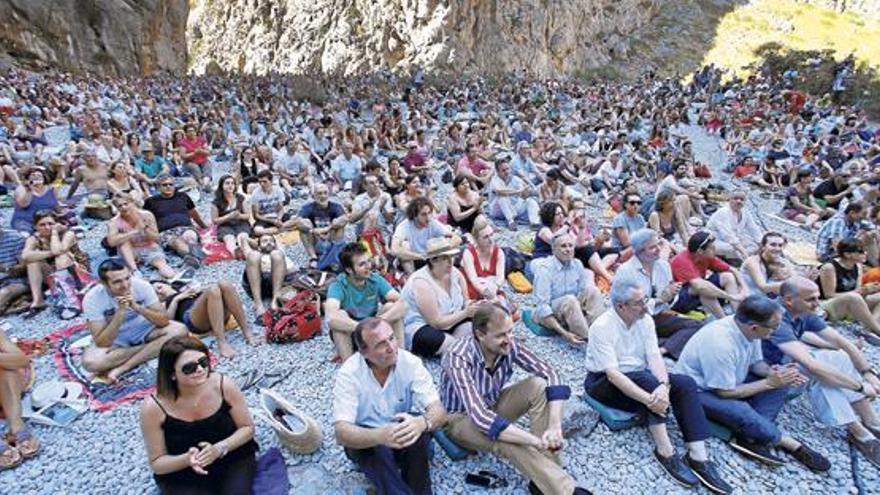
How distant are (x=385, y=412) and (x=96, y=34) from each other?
36.6 meters

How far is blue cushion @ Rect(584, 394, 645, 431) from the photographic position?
415cm

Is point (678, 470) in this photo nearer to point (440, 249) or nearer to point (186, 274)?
point (440, 249)

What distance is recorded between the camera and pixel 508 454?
3.44 meters

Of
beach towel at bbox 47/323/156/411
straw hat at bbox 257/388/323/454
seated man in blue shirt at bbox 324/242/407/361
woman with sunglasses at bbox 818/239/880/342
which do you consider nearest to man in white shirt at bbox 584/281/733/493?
seated man in blue shirt at bbox 324/242/407/361

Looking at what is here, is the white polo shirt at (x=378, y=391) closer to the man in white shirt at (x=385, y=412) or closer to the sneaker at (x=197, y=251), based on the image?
the man in white shirt at (x=385, y=412)

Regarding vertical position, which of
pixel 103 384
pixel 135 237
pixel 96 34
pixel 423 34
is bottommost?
pixel 103 384

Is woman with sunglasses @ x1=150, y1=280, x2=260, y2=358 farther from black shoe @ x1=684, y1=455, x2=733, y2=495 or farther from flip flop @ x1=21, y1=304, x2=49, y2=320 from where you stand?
black shoe @ x1=684, y1=455, x2=733, y2=495

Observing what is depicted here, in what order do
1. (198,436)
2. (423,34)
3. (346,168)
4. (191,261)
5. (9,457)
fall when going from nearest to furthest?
(198,436), (9,457), (191,261), (346,168), (423,34)

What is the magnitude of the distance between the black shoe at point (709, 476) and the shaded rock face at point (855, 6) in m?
55.8

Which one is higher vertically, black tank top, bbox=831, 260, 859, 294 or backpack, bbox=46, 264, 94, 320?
black tank top, bbox=831, 260, 859, 294

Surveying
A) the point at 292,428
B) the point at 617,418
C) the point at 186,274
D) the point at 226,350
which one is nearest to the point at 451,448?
the point at 292,428

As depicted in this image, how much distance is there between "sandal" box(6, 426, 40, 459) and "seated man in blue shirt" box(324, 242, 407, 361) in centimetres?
235

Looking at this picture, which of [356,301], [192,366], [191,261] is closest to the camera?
[192,366]

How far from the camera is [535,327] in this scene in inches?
226
